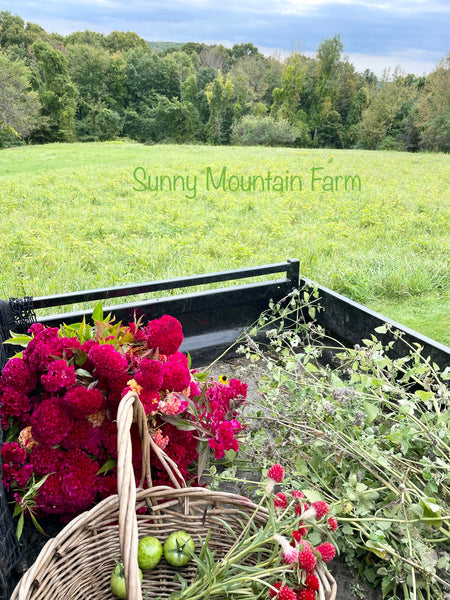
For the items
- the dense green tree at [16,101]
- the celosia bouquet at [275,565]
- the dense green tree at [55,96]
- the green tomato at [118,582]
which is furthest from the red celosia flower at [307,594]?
the dense green tree at [55,96]

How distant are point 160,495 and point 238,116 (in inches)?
1427

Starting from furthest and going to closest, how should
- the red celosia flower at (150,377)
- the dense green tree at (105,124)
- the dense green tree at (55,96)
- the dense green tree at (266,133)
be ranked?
the dense green tree at (105,124), the dense green tree at (266,133), the dense green tree at (55,96), the red celosia flower at (150,377)

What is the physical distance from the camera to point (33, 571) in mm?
985

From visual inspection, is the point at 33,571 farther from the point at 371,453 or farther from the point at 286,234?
the point at 286,234

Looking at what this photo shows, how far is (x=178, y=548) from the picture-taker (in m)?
1.22

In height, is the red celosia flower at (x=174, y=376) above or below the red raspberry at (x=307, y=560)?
above

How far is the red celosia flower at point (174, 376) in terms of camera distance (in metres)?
1.38

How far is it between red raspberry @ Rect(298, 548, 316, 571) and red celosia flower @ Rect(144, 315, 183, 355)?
733 millimetres

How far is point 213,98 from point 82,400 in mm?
36445

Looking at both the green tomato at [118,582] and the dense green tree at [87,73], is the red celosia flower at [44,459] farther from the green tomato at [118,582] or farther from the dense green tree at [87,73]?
the dense green tree at [87,73]

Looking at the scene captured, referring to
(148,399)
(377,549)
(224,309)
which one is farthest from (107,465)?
(224,309)

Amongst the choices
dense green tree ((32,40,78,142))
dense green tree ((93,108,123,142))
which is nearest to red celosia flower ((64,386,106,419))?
dense green tree ((32,40,78,142))

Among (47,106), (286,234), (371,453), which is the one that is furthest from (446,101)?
(371,453)

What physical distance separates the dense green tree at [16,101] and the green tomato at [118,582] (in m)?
27.1
